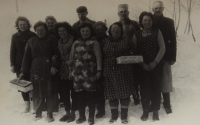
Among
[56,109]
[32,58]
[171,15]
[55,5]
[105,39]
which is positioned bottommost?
[56,109]

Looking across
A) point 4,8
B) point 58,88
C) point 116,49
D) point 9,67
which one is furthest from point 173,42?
point 4,8

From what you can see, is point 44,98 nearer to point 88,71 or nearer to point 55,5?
point 88,71

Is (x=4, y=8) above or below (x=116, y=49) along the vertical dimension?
above

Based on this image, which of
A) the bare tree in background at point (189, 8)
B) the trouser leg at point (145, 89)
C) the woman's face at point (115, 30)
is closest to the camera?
the woman's face at point (115, 30)

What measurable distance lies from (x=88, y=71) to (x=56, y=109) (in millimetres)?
658

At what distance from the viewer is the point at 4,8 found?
8.66 feet

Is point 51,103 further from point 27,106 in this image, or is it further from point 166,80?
point 166,80

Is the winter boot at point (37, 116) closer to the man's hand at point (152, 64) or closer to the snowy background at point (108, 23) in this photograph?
the snowy background at point (108, 23)

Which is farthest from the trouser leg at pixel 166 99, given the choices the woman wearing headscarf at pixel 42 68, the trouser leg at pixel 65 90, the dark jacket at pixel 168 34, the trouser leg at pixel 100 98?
the woman wearing headscarf at pixel 42 68

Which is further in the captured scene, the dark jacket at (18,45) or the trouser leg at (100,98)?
the dark jacket at (18,45)

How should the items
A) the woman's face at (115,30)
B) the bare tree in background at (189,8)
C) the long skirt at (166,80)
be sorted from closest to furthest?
1. the woman's face at (115,30)
2. the long skirt at (166,80)
3. the bare tree in background at (189,8)

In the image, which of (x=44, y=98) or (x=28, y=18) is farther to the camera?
(x=28, y=18)

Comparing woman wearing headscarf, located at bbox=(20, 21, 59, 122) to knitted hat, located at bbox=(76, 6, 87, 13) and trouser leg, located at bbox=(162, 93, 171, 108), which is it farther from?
trouser leg, located at bbox=(162, 93, 171, 108)

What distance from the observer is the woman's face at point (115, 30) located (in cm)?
197
